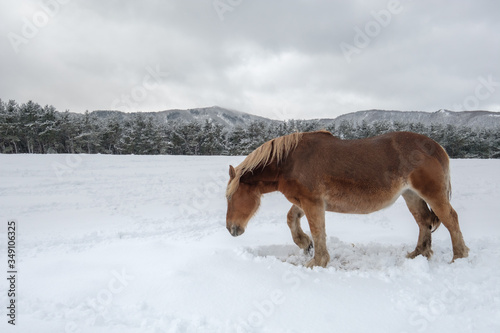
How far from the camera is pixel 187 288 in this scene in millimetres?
2598

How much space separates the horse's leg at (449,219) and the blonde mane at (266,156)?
1771 mm

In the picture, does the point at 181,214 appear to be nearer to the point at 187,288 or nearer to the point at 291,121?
the point at 187,288

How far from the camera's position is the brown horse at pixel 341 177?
10.6 feet

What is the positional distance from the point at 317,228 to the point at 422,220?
162cm

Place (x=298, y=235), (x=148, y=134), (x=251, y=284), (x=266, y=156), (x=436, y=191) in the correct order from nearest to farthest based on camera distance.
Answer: (x=251, y=284), (x=436, y=191), (x=266, y=156), (x=298, y=235), (x=148, y=134)

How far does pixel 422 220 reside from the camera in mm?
3791

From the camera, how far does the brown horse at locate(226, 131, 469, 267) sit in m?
3.24

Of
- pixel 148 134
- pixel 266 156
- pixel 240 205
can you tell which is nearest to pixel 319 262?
pixel 240 205

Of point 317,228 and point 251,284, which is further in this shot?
point 317,228

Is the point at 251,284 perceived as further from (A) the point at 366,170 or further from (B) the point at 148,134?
(B) the point at 148,134

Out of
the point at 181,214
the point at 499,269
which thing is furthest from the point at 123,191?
the point at 499,269

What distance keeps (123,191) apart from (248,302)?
9185mm

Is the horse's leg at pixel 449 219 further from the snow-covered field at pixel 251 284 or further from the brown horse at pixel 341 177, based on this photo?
the snow-covered field at pixel 251 284

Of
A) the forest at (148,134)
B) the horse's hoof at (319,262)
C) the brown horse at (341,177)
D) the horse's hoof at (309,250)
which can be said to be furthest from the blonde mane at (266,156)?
the forest at (148,134)
